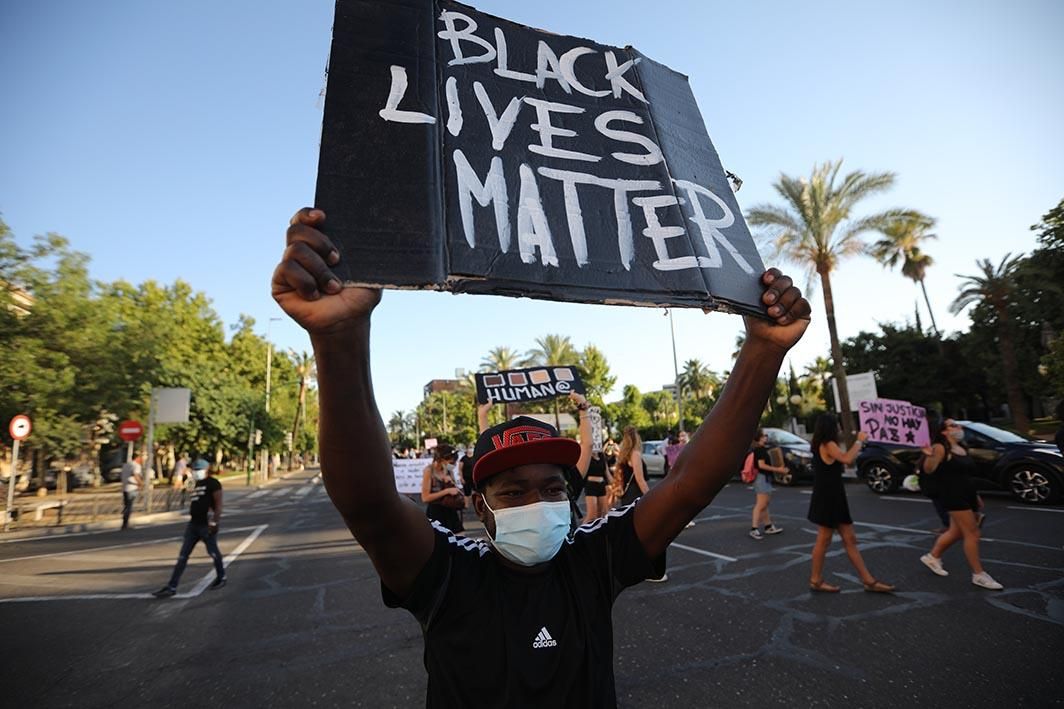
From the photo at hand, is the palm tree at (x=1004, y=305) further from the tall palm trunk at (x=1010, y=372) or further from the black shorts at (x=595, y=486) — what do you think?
the black shorts at (x=595, y=486)

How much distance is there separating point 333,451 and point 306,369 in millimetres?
68924

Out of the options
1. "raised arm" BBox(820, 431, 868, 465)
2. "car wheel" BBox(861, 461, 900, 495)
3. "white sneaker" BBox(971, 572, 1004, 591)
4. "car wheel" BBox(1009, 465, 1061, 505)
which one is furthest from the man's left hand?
"car wheel" BBox(861, 461, 900, 495)

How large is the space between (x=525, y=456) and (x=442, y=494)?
479 centimetres

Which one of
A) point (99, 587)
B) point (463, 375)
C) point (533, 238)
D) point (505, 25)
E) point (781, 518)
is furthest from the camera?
point (463, 375)

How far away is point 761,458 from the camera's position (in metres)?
9.23

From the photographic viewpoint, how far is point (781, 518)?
10781 mm

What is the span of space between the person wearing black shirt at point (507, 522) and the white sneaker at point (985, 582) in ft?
19.7

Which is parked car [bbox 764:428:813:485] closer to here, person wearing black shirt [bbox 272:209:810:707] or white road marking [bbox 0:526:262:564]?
person wearing black shirt [bbox 272:209:810:707]

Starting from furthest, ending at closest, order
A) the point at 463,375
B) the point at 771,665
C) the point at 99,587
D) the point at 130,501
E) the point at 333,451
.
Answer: the point at 463,375 < the point at 130,501 < the point at 99,587 < the point at 771,665 < the point at 333,451

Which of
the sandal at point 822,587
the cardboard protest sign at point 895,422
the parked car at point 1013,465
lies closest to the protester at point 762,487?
the cardboard protest sign at point 895,422

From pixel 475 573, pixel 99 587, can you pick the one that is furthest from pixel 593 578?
pixel 99 587

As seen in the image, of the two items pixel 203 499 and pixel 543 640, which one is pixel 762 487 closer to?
pixel 543 640

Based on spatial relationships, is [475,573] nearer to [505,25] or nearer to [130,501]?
[505,25]

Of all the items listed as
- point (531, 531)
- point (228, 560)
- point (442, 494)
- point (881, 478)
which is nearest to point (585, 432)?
point (442, 494)
